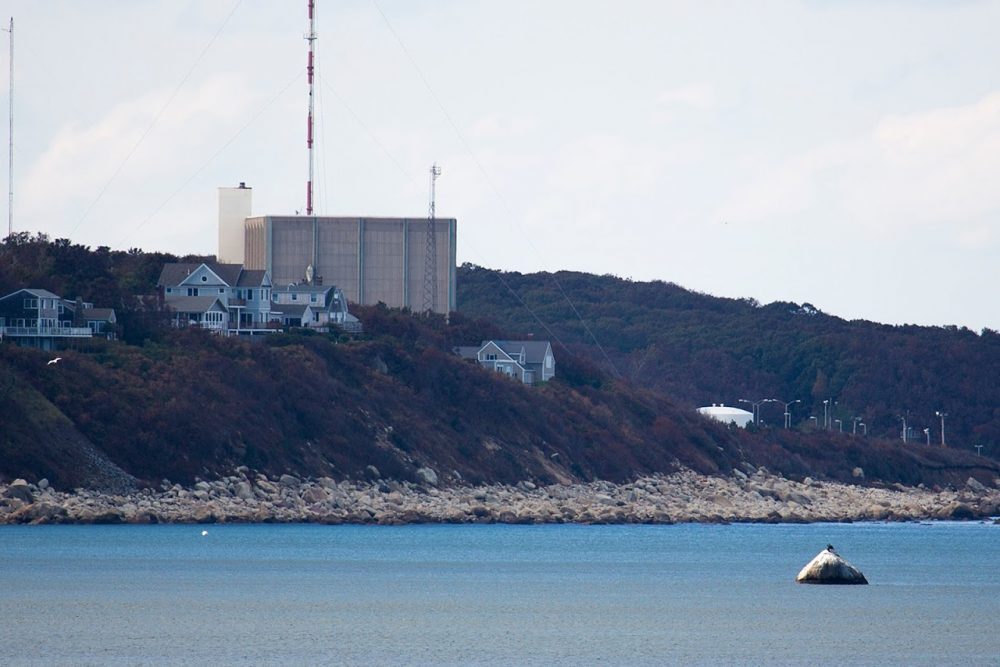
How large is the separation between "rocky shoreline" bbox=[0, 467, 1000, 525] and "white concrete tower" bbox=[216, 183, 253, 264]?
33304mm

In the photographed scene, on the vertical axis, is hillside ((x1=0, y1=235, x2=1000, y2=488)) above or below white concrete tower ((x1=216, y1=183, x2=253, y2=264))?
below

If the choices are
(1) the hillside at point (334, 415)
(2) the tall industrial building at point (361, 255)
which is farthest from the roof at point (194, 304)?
(2) the tall industrial building at point (361, 255)

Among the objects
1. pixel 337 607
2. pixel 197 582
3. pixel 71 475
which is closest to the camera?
pixel 337 607

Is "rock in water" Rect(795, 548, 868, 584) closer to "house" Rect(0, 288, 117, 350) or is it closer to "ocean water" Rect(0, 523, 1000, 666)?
"ocean water" Rect(0, 523, 1000, 666)

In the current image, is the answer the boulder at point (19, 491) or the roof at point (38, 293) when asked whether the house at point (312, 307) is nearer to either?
the roof at point (38, 293)

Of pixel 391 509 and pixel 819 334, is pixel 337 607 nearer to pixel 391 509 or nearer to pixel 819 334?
pixel 391 509

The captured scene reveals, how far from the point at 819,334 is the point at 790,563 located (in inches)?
4883

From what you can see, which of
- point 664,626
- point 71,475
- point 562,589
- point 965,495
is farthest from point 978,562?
point 965,495

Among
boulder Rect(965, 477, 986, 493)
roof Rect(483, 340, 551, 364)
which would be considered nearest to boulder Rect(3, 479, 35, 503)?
roof Rect(483, 340, 551, 364)

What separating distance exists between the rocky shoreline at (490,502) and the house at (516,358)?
14.0m

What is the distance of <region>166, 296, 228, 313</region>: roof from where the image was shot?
104188 millimetres

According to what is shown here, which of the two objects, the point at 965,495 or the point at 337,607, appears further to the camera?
the point at 965,495

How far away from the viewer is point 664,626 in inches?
1937

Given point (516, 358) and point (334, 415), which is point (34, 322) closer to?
point (334, 415)
